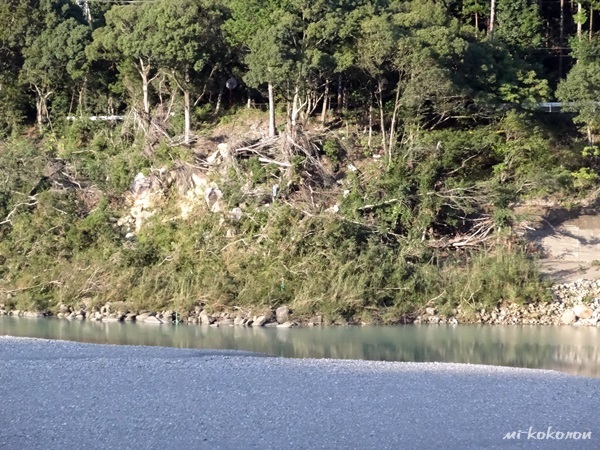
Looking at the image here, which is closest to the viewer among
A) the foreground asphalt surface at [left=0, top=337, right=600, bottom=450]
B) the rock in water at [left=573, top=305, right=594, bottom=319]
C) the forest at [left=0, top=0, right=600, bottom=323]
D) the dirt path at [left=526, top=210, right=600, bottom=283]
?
the foreground asphalt surface at [left=0, top=337, right=600, bottom=450]

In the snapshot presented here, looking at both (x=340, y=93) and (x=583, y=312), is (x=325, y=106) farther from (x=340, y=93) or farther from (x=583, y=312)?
(x=583, y=312)

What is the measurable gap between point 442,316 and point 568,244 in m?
6.24

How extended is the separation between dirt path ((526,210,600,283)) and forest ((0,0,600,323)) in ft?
2.88

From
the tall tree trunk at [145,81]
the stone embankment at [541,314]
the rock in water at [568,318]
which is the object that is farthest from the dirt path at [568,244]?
the tall tree trunk at [145,81]

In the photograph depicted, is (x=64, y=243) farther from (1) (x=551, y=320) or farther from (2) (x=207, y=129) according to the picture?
(1) (x=551, y=320)

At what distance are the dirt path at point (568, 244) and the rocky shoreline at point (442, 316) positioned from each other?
1.54m

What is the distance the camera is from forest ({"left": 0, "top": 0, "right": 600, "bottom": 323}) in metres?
26.6

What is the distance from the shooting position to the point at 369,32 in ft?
95.8

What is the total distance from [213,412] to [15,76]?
87.2 feet

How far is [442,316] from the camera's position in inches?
1013

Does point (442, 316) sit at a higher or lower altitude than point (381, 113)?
lower

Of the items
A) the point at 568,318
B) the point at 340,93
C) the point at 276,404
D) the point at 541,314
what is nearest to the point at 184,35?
the point at 340,93

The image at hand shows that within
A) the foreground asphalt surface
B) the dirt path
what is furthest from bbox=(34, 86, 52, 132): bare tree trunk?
the foreground asphalt surface

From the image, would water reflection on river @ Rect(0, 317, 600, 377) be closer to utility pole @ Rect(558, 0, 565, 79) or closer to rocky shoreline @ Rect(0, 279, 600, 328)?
rocky shoreline @ Rect(0, 279, 600, 328)
